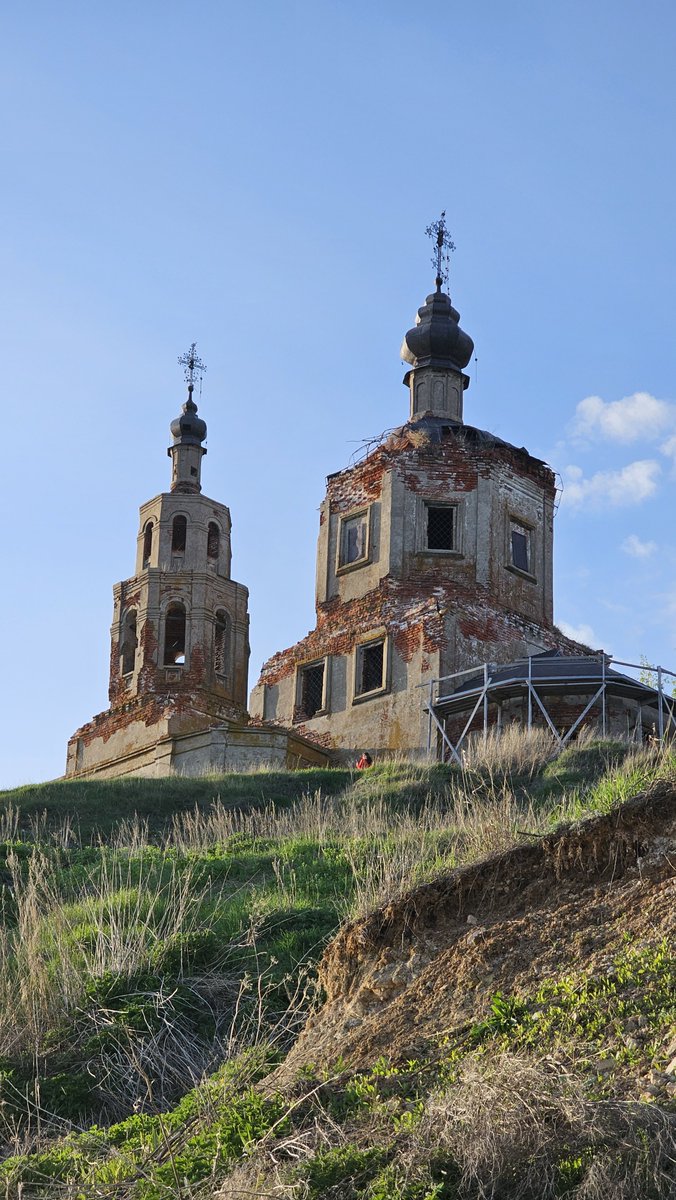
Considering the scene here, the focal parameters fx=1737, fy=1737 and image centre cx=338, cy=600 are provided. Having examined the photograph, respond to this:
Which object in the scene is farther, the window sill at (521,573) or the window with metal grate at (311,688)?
the window sill at (521,573)

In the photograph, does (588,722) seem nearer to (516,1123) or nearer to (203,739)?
(203,739)

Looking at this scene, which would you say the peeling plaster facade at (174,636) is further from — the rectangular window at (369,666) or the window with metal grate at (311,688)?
the rectangular window at (369,666)

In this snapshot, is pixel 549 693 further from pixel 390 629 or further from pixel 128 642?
pixel 128 642

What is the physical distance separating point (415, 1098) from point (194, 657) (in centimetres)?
3649

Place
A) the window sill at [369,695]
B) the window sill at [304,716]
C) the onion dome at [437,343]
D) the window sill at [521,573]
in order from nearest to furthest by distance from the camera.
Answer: the window sill at [369,695], the window sill at [304,716], the window sill at [521,573], the onion dome at [437,343]

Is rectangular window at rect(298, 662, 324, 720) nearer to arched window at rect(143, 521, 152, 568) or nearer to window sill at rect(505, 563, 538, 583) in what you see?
window sill at rect(505, 563, 538, 583)

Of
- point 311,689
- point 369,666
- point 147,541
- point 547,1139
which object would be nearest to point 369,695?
point 369,666

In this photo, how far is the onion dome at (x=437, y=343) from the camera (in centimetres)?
4472

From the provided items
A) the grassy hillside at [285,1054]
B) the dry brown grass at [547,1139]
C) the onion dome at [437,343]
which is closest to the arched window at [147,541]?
the onion dome at [437,343]

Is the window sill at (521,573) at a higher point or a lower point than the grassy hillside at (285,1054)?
higher

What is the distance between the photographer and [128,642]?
45.8 meters

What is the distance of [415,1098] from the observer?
8500 mm

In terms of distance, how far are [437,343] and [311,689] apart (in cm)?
1114

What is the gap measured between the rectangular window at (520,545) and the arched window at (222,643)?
Answer: 32.5ft
